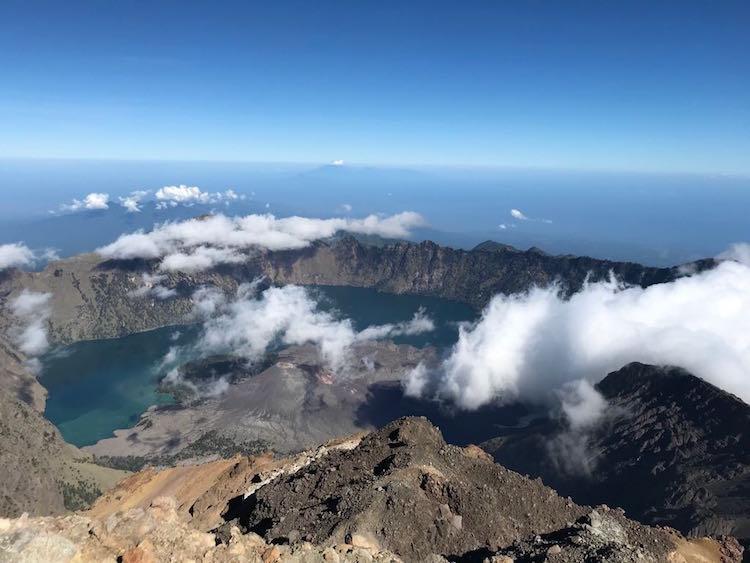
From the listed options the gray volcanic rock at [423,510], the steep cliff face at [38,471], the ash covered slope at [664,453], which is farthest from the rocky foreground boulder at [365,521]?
the steep cliff face at [38,471]

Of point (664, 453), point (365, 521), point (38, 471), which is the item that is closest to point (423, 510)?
point (365, 521)

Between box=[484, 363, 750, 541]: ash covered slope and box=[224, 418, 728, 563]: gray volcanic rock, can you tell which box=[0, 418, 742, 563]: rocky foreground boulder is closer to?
box=[224, 418, 728, 563]: gray volcanic rock

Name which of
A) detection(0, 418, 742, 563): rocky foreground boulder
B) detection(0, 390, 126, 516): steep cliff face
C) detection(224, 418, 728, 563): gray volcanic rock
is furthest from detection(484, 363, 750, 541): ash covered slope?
detection(0, 390, 126, 516): steep cliff face

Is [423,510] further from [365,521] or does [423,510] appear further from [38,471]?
[38,471]

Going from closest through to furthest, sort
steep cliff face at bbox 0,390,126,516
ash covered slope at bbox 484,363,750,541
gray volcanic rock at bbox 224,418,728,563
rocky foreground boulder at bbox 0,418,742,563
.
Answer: rocky foreground boulder at bbox 0,418,742,563
gray volcanic rock at bbox 224,418,728,563
ash covered slope at bbox 484,363,750,541
steep cliff face at bbox 0,390,126,516

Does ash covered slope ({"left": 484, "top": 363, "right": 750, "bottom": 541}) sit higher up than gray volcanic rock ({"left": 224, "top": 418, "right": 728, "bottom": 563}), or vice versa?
gray volcanic rock ({"left": 224, "top": 418, "right": 728, "bottom": 563})

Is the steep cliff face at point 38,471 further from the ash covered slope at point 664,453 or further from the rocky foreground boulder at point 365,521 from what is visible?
the ash covered slope at point 664,453
